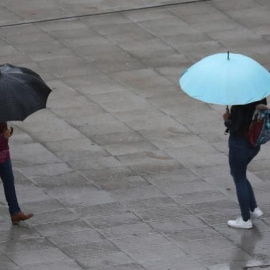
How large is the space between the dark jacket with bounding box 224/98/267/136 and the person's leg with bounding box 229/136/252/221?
14 centimetres

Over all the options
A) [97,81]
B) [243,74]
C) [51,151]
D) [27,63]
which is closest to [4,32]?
[27,63]

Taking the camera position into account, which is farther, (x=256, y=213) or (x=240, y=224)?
(x=256, y=213)

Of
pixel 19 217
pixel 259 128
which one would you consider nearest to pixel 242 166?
pixel 259 128

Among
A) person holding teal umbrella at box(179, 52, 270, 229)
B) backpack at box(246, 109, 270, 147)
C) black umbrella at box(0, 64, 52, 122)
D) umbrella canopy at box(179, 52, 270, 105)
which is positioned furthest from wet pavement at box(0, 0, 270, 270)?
umbrella canopy at box(179, 52, 270, 105)

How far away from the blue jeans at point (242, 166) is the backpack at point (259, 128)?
0.09m

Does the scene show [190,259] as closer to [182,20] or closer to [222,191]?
[222,191]

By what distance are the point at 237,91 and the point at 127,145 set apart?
3.08 metres

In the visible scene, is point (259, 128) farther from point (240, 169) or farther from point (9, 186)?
point (9, 186)

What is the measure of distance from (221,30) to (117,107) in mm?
3584

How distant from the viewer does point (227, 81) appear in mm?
9555

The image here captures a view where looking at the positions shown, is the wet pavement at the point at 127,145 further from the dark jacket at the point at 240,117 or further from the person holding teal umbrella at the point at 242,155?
the dark jacket at the point at 240,117

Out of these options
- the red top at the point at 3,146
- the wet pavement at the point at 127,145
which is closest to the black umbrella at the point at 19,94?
the red top at the point at 3,146

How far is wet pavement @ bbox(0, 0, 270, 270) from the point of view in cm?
984

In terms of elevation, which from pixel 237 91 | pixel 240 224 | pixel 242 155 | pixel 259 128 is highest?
pixel 237 91
